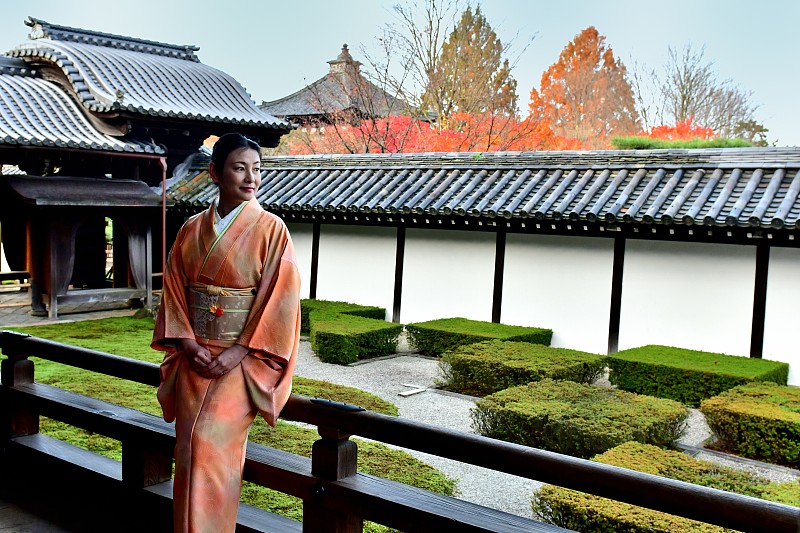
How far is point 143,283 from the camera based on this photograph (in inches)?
619

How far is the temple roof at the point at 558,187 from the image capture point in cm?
1031

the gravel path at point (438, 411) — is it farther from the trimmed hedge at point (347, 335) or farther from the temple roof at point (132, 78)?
the temple roof at point (132, 78)

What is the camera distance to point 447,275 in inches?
528

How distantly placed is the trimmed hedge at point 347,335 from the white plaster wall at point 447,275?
1136mm

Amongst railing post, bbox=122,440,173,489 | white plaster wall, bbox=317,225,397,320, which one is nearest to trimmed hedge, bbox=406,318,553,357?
white plaster wall, bbox=317,225,397,320

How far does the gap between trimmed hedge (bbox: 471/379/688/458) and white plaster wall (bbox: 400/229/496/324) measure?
4.85m

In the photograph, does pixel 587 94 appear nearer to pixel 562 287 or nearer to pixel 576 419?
pixel 562 287

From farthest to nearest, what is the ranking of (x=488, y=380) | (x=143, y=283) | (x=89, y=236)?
(x=89, y=236) < (x=143, y=283) < (x=488, y=380)

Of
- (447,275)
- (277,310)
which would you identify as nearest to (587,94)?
(447,275)

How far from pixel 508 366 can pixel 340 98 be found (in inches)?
1274

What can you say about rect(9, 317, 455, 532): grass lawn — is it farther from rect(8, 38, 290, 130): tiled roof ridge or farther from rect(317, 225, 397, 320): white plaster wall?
rect(8, 38, 290, 130): tiled roof ridge

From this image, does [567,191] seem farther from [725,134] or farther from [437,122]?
[725,134]

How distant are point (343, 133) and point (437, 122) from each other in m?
3.88

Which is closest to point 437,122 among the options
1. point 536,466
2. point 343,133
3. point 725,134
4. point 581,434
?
point 343,133
